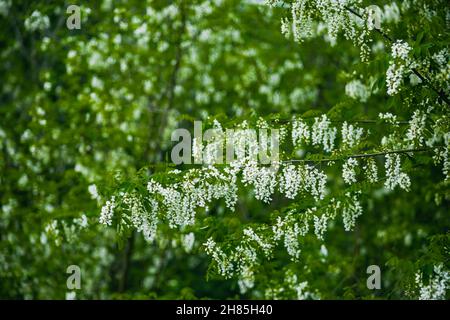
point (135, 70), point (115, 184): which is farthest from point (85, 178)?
point (115, 184)

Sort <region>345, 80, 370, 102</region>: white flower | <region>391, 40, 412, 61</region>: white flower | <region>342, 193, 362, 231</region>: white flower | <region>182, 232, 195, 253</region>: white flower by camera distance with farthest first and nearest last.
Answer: <region>345, 80, 370, 102</region>: white flower → <region>182, 232, 195, 253</region>: white flower → <region>342, 193, 362, 231</region>: white flower → <region>391, 40, 412, 61</region>: white flower

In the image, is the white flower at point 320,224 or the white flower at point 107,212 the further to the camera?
the white flower at point 320,224

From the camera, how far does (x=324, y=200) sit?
475 centimetres

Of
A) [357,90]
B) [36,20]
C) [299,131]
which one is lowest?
[299,131]

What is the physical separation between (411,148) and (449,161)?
0.32 metres

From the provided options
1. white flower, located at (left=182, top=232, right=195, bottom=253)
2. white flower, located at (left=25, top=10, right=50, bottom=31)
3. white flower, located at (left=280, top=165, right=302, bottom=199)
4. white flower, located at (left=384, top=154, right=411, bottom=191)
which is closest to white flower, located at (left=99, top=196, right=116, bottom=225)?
white flower, located at (left=280, top=165, right=302, bottom=199)

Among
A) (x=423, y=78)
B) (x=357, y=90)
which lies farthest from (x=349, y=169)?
(x=357, y=90)

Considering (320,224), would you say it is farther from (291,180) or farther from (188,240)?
(188,240)

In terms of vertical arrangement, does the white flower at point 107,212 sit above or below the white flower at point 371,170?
below

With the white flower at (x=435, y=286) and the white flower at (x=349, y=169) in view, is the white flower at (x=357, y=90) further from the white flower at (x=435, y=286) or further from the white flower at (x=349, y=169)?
the white flower at (x=435, y=286)

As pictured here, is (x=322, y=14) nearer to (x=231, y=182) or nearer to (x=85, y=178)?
(x=231, y=182)

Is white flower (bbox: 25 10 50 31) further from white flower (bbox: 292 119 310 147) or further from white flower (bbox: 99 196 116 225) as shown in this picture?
white flower (bbox: 292 119 310 147)

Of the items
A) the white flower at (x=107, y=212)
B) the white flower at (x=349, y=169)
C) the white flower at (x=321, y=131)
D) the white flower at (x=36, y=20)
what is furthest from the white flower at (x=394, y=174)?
the white flower at (x=36, y=20)
